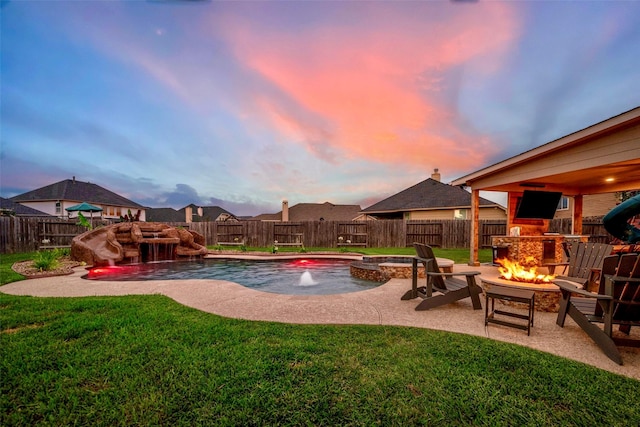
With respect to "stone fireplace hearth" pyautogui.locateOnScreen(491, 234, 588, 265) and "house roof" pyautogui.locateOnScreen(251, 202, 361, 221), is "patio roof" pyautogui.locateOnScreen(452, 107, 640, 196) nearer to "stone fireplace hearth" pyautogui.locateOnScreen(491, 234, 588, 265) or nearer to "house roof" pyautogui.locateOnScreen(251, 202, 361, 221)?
"stone fireplace hearth" pyautogui.locateOnScreen(491, 234, 588, 265)

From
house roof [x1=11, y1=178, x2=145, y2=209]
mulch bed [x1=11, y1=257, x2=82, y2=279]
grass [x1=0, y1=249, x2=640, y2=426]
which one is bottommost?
mulch bed [x1=11, y1=257, x2=82, y2=279]

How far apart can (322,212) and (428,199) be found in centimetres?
1382

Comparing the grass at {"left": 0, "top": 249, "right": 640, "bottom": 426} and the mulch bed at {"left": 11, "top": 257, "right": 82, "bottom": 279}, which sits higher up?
the grass at {"left": 0, "top": 249, "right": 640, "bottom": 426}

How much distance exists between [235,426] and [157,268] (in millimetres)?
10392

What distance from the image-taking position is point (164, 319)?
12.5 feet

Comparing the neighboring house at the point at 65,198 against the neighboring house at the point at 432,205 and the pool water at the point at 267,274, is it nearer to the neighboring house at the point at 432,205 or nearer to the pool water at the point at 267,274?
the pool water at the point at 267,274

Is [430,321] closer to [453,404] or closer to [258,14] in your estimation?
[453,404]

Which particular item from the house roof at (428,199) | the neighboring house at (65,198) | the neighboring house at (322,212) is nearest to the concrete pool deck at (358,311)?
the house roof at (428,199)

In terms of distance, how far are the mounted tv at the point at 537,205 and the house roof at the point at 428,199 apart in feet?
28.1

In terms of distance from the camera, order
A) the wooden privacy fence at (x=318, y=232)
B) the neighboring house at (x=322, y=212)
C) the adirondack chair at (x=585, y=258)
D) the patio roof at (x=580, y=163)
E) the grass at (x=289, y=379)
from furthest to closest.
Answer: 1. the neighboring house at (x=322, y=212)
2. the wooden privacy fence at (x=318, y=232)
3. the adirondack chair at (x=585, y=258)
4. the patio roof at (x=580, y=163)
5. the grass at (x=289, y=379)

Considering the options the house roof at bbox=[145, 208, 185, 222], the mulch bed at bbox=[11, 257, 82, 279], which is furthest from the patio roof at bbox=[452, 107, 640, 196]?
the house roof at bbox=[145, 208, 185, 222]

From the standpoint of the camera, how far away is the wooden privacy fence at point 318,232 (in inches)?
533

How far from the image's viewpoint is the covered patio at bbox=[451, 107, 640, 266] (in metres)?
5.23

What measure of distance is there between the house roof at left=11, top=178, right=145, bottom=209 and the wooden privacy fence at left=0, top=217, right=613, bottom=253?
61.5 ft
